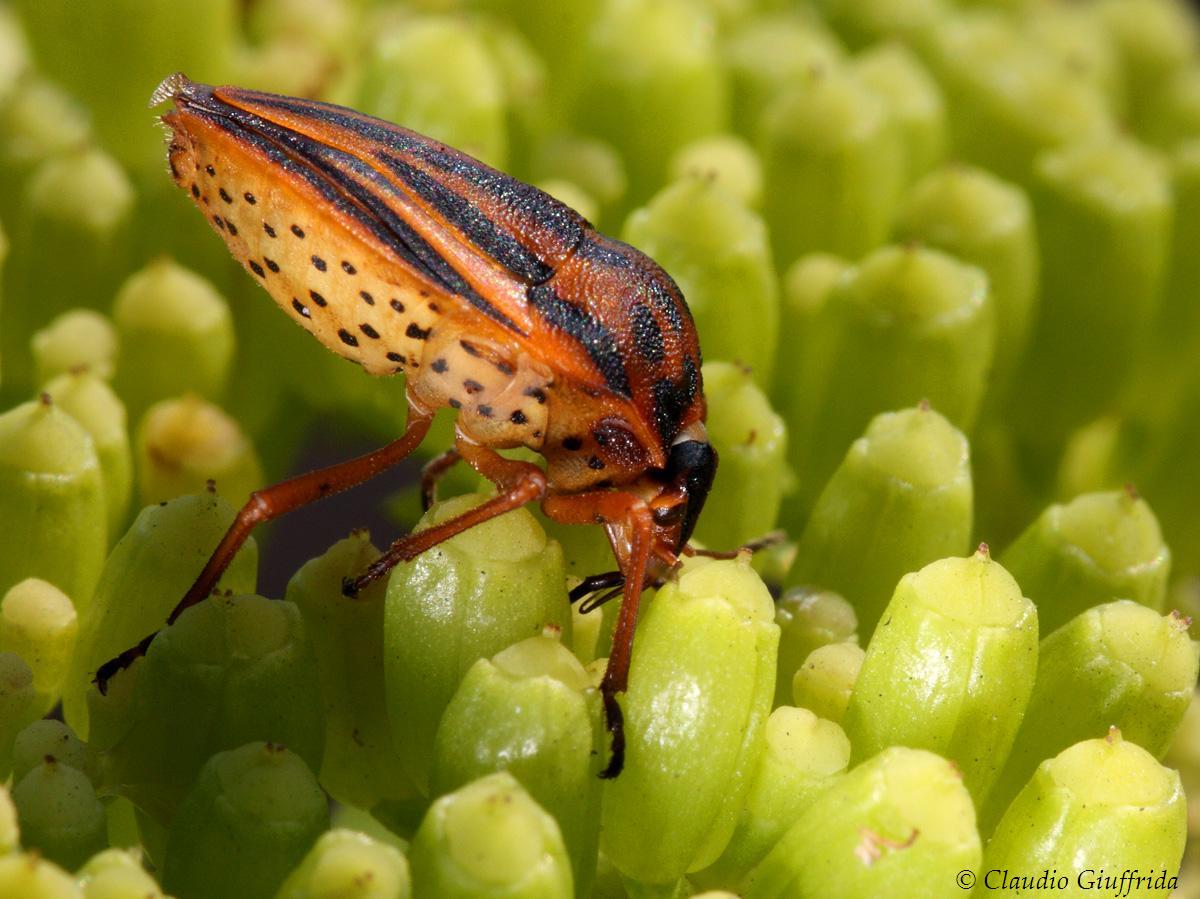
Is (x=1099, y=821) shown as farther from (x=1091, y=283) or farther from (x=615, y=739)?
(x=1091, y=283)

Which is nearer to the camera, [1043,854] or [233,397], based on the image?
[1043,854]

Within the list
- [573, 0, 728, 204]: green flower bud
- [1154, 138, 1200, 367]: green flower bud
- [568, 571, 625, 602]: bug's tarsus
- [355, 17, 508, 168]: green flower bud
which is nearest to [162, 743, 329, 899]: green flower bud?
[568, 571, 625, 602]: bug's tarsus

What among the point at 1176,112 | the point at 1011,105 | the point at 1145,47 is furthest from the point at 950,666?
the point at 1145,47

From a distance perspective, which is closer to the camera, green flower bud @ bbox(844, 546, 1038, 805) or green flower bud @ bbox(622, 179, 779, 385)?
green flower bud @ bbox(844, 546, 1038, 805)

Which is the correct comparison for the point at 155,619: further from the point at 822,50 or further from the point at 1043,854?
the point at 822,50

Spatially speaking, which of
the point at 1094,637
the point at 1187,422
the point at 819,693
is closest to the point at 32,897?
the point at 819,693

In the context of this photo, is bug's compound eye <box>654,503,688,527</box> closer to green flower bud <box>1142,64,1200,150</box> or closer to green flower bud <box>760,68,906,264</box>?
green flower bud <box>760,68,906,264</box>
